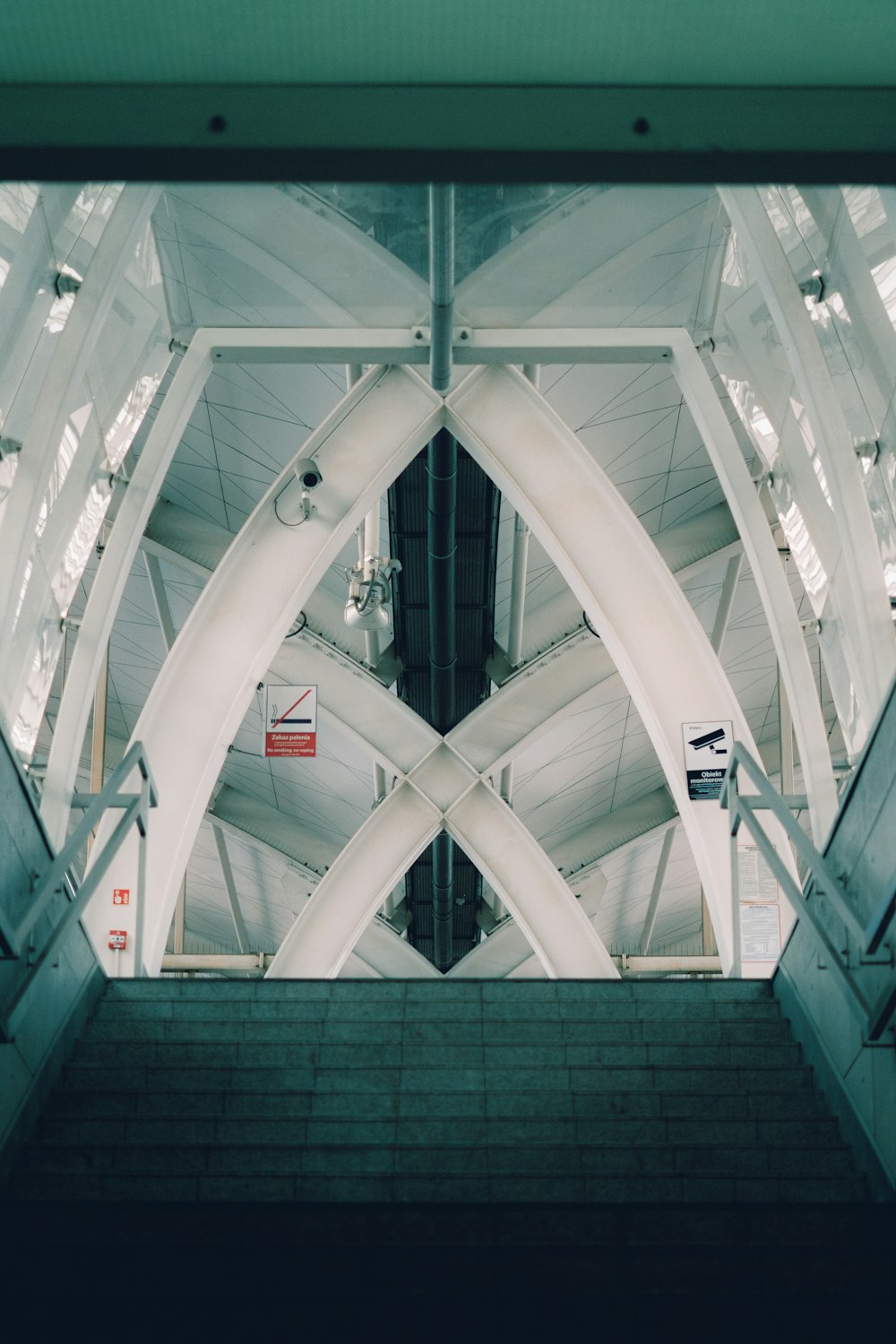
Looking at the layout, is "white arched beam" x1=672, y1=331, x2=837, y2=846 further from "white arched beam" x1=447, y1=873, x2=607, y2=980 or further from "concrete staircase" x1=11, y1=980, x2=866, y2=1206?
"white arched beam" x1=447, y1=873, x2=607, y2=980

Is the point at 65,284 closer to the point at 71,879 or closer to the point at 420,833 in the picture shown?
the point at 71,879

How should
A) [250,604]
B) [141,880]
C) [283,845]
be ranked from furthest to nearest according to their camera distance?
[283,845] < [250,604] < [141,880]

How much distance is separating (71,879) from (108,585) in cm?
423

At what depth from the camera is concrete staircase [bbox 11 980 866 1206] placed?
4.72 meters

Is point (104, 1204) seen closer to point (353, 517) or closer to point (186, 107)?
point (186, 107)

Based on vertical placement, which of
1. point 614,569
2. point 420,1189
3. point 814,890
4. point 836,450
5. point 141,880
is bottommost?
point 420,1189

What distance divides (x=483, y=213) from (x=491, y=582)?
7.98m

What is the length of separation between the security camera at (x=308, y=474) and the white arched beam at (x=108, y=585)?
1067 mm

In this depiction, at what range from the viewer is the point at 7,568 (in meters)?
8.04

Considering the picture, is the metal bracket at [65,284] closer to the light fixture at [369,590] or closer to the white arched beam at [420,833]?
the light fixture at [369,590]

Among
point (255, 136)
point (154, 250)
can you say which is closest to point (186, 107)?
point (255, 136)

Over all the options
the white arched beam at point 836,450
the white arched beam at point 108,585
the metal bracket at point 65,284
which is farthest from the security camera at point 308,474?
the white arched beam at point 836,450

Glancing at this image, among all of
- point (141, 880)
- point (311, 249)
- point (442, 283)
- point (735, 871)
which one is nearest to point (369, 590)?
point (311, 249)

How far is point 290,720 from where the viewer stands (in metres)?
13.7
